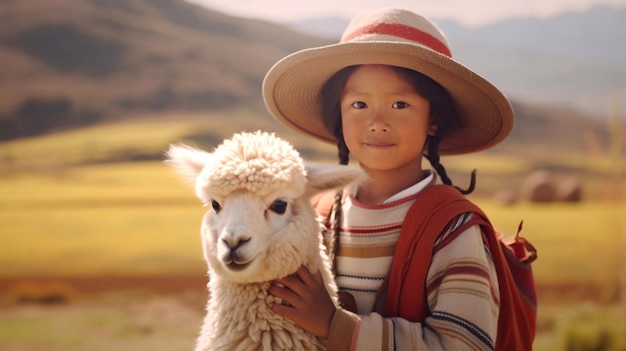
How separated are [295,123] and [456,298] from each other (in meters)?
1.06

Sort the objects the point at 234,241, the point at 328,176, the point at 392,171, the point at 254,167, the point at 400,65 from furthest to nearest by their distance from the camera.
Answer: the point at 392,171, the point at 400,65, the point at 328,176, the point at 254,167, the point at 234,241

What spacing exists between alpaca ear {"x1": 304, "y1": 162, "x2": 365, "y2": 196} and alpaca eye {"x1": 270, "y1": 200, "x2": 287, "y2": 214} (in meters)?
0.13

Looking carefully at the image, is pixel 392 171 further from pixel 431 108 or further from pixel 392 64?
pixel 392 64

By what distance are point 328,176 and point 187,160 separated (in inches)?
16.2

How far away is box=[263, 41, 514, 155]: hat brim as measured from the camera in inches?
69.2

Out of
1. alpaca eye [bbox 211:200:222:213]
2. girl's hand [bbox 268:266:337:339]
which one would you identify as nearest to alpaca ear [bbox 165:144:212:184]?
alpaca eye [bbox 211:200:222:213]

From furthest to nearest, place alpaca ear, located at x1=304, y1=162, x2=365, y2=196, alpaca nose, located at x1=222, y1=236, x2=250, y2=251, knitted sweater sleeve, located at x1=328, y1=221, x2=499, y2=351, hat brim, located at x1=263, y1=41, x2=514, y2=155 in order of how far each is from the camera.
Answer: hat brim, located at x1=263, y1=41, x2=514, y2=155, alpaca ear, located at x1=304, y1=162, x2=365, y2=196, knitted sweater sleeve, located at x1=328, y1=221, x2=499, y2=351, alpaca nose, located at x1=222, y1=236, x2=250, y2=251

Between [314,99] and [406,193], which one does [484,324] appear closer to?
[406,193]

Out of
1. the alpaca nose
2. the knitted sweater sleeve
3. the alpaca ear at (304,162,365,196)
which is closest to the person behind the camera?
the alpaca nose

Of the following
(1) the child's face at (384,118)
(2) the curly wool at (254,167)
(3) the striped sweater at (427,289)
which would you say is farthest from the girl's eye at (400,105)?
(2) the curly wool at (254,167)

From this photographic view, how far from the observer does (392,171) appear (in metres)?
1.91

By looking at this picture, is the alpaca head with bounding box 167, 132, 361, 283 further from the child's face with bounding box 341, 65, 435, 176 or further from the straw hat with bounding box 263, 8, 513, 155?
the straw hat with bounding box 263, 8, 513, 155

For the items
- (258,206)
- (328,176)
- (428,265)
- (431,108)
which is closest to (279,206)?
(258,206)

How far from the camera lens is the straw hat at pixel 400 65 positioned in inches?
69.3
